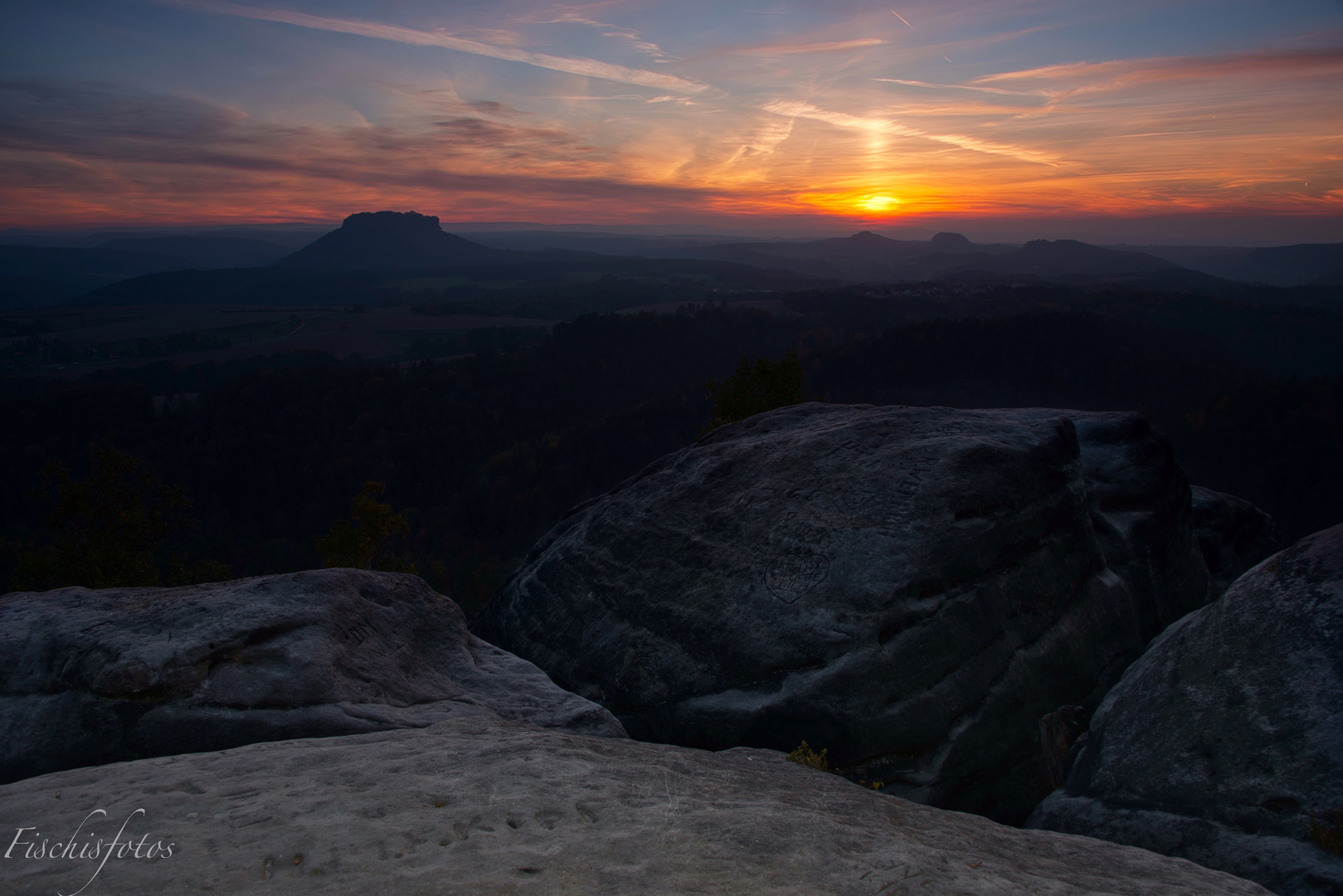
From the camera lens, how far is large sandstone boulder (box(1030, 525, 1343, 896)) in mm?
9430

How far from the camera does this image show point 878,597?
44.8 ft

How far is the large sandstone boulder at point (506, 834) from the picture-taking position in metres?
6.17

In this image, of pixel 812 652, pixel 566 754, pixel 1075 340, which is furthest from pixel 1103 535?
pixel 1075 340

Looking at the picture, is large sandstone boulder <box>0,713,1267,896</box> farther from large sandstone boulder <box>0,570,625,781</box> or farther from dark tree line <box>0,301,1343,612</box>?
dark tree line <box>0,301,1343,612</box>

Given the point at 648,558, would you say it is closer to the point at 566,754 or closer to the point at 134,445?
the point at 566,754

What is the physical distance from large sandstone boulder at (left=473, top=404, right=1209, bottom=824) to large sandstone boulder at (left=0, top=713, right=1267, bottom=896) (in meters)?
3.50

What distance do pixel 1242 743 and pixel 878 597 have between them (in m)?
5.81

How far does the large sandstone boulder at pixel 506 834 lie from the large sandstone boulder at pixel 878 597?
3.50 metres
